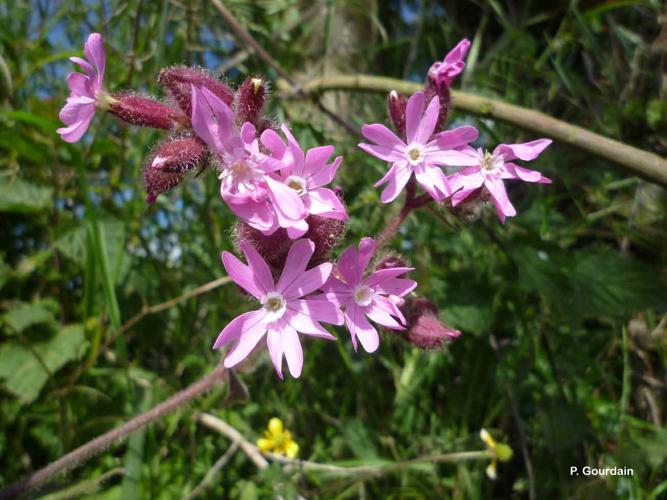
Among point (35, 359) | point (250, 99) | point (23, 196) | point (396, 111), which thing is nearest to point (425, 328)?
point (396, 111)

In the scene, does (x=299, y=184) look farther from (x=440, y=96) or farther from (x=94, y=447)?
(x=94, y=447)

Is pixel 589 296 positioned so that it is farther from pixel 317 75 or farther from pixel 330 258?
pixel 317 75

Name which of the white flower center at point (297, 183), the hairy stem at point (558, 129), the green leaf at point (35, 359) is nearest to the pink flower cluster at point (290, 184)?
the white flower center at point (297, 183)

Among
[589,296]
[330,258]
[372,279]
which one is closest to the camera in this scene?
[372,279]

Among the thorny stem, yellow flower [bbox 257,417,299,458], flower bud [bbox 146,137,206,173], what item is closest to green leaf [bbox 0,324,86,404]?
the thorny stem

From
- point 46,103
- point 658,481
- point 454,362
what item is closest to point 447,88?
point 454,362
